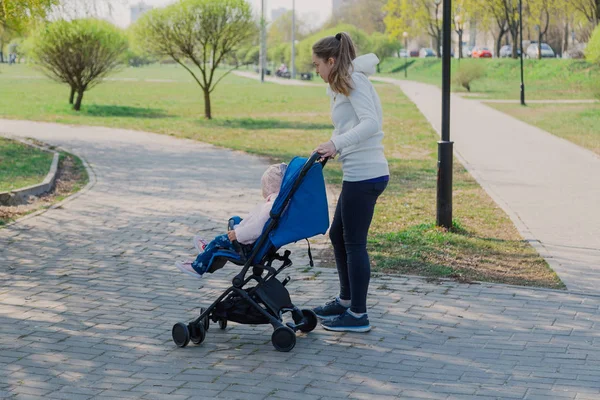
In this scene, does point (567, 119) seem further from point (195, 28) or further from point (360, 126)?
point (360, 126)

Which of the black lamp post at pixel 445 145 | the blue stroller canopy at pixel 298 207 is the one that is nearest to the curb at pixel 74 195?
the black lamp post at pixel 445 145

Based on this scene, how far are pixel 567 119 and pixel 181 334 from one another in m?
23.1

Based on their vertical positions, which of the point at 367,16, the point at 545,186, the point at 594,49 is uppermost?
the point at 367,16

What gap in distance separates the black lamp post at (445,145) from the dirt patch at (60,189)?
4.60 meters

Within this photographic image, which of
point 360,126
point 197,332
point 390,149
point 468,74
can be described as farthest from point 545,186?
point 468,74

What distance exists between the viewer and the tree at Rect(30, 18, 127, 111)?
28438mm

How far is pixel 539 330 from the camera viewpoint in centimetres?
550

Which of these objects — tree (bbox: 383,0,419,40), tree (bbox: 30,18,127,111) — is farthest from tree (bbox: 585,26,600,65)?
tree (bbox: 383,0,419,40)

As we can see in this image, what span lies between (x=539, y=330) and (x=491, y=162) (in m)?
10.4

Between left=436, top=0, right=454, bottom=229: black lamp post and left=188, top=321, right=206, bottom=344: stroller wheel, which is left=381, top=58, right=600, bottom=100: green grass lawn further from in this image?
left=188, top=321, right=206, bottom=344: stroller wheel

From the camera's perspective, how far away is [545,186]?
12281mm

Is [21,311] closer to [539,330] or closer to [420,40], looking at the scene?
[539,330]

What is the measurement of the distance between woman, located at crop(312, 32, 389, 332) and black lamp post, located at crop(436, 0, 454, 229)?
3214 millimetres

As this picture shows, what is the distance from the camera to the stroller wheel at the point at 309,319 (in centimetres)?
539
